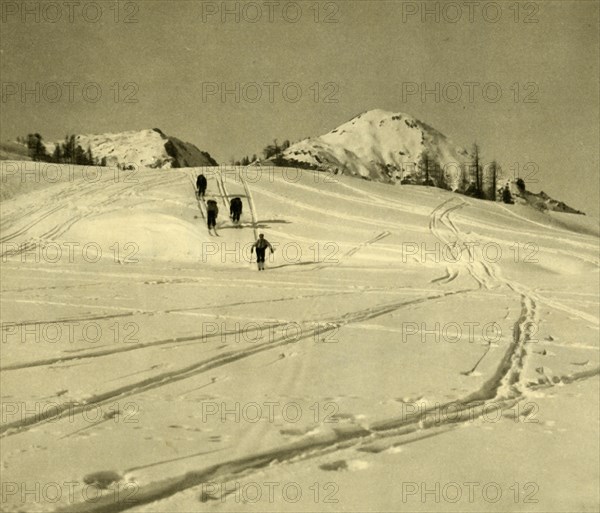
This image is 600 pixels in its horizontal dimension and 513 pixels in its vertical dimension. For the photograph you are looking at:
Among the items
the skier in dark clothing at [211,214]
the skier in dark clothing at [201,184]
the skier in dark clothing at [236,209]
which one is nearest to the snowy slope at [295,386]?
the skier in dark clothing at [211,214]

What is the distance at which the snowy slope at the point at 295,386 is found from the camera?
170 inches

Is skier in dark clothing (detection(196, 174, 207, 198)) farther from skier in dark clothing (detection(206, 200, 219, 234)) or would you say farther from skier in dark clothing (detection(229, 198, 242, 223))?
skier in dark clothing (detection(206, 200, 219, 234))

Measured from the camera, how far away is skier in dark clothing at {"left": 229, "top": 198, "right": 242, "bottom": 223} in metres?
24.2

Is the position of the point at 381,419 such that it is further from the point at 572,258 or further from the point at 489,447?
the point at 572,258

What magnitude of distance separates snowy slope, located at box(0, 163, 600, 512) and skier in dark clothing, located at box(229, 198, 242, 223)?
720cm

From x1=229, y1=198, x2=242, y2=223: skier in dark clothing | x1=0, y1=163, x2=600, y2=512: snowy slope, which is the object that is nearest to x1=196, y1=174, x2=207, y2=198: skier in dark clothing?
x1=229, y1=198, x2=242, y2=223: skier in dark clothing

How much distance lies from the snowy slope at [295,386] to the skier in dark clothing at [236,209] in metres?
7.20

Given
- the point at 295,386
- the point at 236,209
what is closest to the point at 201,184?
the point at 236,209

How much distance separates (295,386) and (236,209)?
732 inches

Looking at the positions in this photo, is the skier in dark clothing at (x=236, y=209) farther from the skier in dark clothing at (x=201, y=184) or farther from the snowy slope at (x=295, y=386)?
the snowy slope at (x=295, y=386)

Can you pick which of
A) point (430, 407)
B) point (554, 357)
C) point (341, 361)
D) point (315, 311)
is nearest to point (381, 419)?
point (430, 407)

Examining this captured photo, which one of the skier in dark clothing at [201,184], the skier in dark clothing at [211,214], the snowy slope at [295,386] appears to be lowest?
the snowy slope at [295,386]

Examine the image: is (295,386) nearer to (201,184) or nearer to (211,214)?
(211,214)

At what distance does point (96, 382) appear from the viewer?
622 cm
